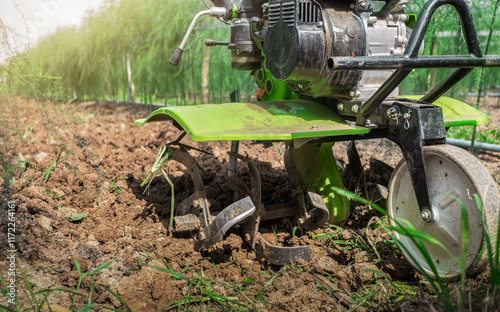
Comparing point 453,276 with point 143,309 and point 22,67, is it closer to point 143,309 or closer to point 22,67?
point 143,309

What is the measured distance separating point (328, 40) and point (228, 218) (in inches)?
36.9

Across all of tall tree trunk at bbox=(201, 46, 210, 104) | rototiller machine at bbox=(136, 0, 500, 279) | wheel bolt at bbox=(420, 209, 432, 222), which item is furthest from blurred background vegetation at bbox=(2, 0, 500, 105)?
wheel bolt at bbox=(420, 209, 432, 222)

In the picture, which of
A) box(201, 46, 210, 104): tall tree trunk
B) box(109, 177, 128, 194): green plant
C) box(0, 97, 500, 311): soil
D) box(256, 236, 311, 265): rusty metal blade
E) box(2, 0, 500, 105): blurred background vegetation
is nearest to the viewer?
box(0, 97, 500, 311): soil

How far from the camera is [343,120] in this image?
2.27 meters

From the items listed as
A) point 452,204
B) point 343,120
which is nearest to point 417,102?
point 343,120

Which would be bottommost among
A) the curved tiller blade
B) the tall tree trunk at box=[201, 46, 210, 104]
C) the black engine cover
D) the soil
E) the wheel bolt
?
the soil

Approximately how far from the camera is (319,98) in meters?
2.44

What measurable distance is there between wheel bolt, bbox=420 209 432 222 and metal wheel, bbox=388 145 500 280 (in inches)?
0.8

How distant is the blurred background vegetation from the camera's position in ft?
18.9

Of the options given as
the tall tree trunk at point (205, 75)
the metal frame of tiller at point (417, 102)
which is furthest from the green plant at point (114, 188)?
the tall tree trunk at point (205, 75)

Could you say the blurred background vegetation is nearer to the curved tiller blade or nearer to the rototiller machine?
the rototiller machine

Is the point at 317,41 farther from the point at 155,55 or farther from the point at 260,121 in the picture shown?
the point at 155,55

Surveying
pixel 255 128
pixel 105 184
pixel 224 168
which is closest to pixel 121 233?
pixel 105 184

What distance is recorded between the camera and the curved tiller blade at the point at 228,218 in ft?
6.83
